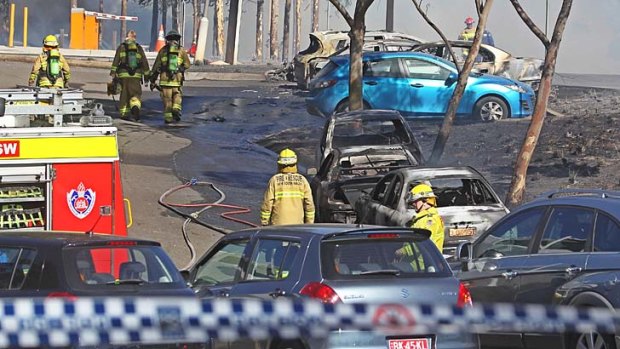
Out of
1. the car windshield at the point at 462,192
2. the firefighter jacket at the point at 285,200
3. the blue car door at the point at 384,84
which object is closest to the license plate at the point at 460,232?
the car windshield at the point at 462,192

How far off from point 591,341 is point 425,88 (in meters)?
15.0

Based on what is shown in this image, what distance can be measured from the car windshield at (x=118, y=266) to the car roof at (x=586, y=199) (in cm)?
307

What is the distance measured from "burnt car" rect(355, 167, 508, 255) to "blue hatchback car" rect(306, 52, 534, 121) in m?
9.04

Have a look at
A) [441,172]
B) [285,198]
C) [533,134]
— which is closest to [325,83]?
[533,134]

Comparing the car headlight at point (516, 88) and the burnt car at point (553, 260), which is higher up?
the car headlight at point (516, 88)

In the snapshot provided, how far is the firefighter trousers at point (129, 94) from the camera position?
2366cm

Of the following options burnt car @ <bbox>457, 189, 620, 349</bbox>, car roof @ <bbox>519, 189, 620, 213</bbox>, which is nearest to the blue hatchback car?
burnt car @ <bbox>457, 189, 620, 349</bbox>

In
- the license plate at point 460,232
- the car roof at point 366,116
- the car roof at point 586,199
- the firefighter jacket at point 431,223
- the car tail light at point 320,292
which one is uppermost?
the car roof at point 586,199

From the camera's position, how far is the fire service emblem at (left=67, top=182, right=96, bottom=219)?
1176cm

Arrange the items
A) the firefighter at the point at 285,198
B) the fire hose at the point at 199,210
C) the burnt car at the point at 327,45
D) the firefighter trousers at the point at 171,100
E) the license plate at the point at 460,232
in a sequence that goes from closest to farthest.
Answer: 1. the firefighter at the point at 285,198
2. the license plate at the point at 460,232
3. the fire hose at the point at 199,210
4. the firefighter trousers at the point at 171,100
5. the burnt car at the point at 327,45

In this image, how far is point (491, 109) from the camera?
23.6 m

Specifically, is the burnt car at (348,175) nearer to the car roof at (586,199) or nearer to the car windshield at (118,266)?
the car roof at (586,199)

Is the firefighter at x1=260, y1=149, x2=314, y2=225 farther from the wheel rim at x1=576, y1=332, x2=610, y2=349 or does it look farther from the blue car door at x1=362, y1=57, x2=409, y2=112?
the blue car door at x1=362, y1=57, x2=409, y2=112

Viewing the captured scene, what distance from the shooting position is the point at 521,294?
32.7 feet
